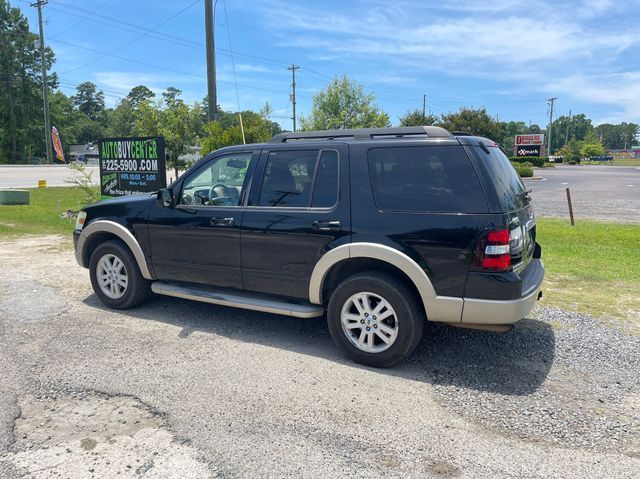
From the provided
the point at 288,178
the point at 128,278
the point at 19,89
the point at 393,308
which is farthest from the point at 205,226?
the point at 19,89

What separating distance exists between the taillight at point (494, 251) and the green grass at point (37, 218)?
33.5 feet

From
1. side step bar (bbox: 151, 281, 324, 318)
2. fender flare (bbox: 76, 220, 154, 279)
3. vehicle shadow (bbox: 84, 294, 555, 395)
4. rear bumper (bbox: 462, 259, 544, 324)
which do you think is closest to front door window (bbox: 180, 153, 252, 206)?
fender flare (bbox: 76, 220, 154, 279)

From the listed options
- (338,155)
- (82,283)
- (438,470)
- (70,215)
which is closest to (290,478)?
(438,470)

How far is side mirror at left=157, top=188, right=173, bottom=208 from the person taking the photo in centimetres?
512

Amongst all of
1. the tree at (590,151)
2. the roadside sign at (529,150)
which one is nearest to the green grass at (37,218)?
the roadside sign at (529,150)

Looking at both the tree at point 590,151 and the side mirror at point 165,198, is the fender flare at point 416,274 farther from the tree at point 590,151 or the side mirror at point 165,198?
the tree at point 590,151

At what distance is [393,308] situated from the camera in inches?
156

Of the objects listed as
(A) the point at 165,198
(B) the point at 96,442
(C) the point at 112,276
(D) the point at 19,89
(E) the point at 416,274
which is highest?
(D) the point at 19,89

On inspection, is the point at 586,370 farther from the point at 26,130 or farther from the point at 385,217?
the point at 26,130

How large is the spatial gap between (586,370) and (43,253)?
8678mm

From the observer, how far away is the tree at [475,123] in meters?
42.9

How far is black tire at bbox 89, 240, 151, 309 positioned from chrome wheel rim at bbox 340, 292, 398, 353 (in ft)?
8.35

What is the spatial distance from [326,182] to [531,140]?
7070cm

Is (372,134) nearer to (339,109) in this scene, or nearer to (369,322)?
(369,322)
